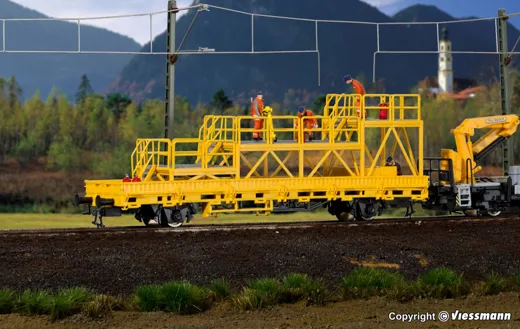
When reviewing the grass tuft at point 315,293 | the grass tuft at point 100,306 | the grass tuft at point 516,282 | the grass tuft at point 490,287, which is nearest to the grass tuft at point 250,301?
the grass tuft at point 315,293

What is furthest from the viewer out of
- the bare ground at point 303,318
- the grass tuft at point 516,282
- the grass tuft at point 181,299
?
the grass tuft at point 516,282

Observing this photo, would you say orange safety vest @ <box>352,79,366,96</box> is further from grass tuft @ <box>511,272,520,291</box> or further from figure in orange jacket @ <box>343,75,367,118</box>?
grass tuft @ <box>511,272,520,291</box>

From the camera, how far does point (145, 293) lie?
14219mm

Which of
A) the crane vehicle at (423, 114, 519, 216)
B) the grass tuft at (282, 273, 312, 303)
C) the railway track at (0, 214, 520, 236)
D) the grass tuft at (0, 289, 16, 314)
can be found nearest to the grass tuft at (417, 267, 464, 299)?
the grass tuft at (282, 273, 312, 303)

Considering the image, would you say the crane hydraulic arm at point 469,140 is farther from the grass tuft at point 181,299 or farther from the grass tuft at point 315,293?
the grass tuft at point 181,299

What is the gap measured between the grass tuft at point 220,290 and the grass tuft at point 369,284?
6.82 feet

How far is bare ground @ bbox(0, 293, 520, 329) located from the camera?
43.5 feet

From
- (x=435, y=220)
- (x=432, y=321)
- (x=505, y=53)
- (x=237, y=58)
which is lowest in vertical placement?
(x=432, y=321)

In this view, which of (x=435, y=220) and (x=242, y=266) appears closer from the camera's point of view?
(x=242, y=266)

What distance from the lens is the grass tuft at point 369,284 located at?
15078 millimetres

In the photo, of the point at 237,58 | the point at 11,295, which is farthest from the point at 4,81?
the point at 237,58

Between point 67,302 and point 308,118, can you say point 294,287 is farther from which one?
point 308,118

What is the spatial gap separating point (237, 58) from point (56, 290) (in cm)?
12915

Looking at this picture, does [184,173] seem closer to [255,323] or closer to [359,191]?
[359,191]
